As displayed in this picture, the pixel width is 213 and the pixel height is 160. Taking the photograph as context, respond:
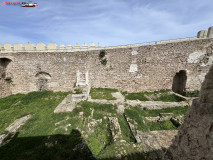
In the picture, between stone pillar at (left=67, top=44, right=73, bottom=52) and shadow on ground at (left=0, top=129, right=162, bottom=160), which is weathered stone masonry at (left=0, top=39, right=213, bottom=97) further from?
shadow on ground at (left=0, top=129, right=162, bottom=160)

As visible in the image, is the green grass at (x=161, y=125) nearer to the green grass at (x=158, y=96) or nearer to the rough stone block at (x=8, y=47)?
Result: the green grass at (x=158, y=96)

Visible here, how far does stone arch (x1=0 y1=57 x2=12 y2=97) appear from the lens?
33.7 feet

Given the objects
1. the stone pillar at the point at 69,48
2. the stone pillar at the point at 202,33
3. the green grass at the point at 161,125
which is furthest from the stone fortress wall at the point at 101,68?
the green grass at the point at 161,125

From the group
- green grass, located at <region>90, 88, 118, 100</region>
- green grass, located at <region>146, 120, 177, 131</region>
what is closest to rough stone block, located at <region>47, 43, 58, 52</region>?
green grass, located at <region>90, 88, 118, 100</region>

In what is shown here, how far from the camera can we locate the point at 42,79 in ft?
36.6

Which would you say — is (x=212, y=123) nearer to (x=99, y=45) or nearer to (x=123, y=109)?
(x=123, y=109)

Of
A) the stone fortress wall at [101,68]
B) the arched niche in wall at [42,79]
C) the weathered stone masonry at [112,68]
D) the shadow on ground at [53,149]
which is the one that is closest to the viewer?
the shadow on ground at [53,149]

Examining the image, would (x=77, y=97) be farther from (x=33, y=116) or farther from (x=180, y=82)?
(x=180, y=82)

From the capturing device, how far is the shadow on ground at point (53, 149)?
362 cm

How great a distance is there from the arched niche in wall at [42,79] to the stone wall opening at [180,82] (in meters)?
15.1

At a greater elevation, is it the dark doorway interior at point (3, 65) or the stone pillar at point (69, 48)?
the stone pillar at point (69, 48)

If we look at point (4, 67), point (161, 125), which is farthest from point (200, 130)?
point (4, 67)

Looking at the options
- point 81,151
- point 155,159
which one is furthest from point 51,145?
point 155,159

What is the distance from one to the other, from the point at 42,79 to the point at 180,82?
16.3m
